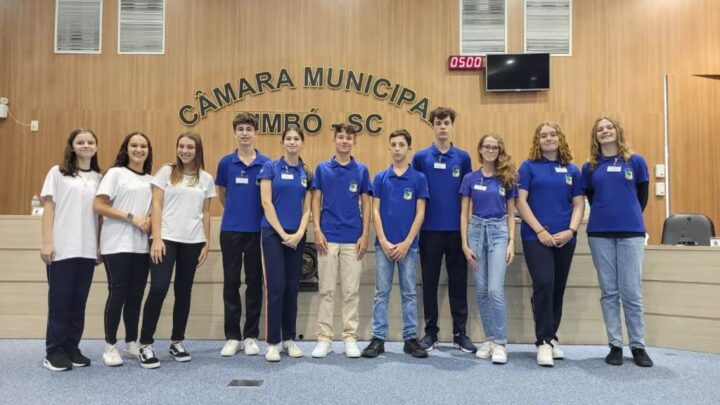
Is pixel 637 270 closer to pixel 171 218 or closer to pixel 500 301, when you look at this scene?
pixel 500 301

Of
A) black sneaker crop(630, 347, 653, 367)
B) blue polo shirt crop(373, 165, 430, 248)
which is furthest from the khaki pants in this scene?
black sneaker crop(630, 347, 653, 367)

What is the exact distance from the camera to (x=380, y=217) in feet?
10.5

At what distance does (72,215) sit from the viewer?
2.87m

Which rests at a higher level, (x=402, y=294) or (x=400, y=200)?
(x=400, y=200)

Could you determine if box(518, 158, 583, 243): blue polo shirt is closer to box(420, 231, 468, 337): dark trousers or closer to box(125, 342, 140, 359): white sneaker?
box(420, 231, 468, 337): dark trousers

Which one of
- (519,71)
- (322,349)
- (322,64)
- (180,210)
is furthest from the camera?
(322,64)

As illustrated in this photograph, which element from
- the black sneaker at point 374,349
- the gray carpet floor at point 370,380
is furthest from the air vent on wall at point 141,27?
the black sneaker at point 374,349

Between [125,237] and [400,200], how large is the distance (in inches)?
66.8

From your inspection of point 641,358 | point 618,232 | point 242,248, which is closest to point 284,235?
point 242,248

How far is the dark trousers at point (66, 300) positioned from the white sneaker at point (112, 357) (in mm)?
207

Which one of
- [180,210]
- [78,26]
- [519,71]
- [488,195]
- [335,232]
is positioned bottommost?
[335,232]

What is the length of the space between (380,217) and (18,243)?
9.12 feet

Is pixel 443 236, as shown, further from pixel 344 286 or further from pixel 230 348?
pixel 230 348

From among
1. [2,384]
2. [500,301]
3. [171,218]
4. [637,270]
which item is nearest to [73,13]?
[171,218]
